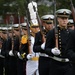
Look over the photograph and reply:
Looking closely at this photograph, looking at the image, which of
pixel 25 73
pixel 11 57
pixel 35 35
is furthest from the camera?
pixel 11 57

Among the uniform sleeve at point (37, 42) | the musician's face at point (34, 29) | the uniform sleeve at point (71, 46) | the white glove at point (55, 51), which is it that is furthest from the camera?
the musician's face at point (34, 29)

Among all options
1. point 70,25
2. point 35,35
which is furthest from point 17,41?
point 70,25

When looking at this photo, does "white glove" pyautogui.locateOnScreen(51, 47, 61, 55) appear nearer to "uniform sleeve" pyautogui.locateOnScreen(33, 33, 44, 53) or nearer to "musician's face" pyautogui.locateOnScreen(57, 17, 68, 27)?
"musician's face" pyautogui.locateOnScreen(57, 17, 68, 27)

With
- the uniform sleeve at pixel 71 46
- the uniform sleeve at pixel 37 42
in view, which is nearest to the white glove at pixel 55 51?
the uniform sleeve at pixel 71 46

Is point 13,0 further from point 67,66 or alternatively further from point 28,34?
point 67,66

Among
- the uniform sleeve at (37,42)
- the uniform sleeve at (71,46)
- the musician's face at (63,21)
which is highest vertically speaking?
the musician's face at (63,21)

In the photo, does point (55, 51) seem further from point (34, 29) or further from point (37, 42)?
point (34, 29)

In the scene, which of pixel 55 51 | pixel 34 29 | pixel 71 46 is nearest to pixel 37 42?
pixel 34 29

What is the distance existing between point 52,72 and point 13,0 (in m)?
28.7

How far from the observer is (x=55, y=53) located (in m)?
9.16


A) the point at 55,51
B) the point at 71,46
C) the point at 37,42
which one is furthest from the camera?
the point at 37,42

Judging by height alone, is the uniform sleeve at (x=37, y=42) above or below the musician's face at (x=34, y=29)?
below

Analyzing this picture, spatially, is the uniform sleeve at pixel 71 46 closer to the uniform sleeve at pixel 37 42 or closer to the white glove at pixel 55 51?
the white glove at pixel 55 51

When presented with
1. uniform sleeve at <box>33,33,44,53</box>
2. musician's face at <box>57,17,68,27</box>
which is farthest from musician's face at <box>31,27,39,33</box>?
musician's face at <box>57,17,68,27</box>
